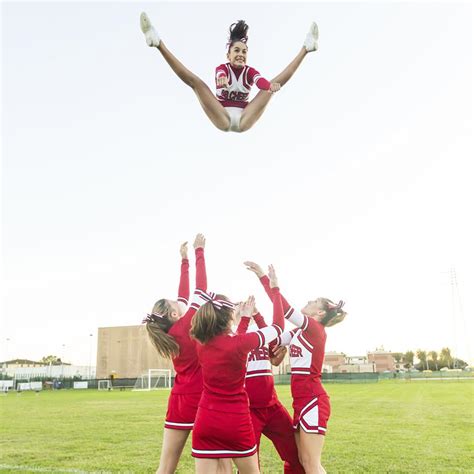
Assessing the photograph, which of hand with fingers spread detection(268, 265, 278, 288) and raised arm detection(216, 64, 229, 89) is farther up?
raised arm detection(216, 64, 229, 89)

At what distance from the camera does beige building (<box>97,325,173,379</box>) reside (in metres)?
67.8

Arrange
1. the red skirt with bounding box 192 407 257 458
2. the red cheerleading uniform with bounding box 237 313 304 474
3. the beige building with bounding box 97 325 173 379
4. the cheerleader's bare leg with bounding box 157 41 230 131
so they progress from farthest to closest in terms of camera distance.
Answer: the beige building with bounding box 97 325 173 379
the cheerleader's bare leg with bounding box 157 41 230 131
the red cheerleading uniform with bounding box 237 313 304 474
the red skirt with bounding box 192 407 257 458

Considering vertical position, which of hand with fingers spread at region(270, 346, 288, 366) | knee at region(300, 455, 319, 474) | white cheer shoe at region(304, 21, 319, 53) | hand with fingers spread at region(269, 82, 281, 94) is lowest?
knee at region(300, 455, 319, 474)

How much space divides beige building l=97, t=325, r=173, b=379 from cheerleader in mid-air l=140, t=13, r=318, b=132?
206 feet

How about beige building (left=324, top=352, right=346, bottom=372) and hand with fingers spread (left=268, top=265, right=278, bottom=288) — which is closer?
hand with fingers spread (left=268, top=265, right=278, bottom=288)

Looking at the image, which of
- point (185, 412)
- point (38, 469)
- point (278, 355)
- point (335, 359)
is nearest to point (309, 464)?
point (278, 355)

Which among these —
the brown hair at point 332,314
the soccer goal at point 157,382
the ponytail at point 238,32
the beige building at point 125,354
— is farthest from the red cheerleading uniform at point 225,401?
the beige building at point 125,354

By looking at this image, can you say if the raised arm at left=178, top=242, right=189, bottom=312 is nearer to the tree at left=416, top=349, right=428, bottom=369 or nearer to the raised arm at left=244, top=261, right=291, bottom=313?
the raised arm at left=244, top=261, right=291, bottom=313

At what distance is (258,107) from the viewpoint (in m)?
6.00

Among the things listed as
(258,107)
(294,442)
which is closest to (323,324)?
(294,442)

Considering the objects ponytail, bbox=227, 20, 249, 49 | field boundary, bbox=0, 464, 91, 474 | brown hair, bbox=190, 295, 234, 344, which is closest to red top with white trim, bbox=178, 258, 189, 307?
brown hair, bbox=190, 295, 234, 344

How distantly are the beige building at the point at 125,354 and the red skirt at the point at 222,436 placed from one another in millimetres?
63880

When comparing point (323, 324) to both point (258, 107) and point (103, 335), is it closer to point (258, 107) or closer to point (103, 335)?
point (258, 107)

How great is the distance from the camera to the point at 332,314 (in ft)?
18.6
